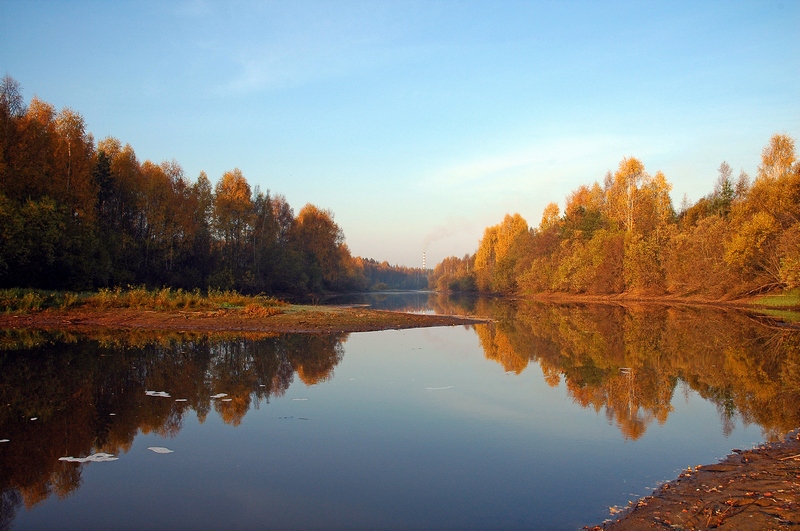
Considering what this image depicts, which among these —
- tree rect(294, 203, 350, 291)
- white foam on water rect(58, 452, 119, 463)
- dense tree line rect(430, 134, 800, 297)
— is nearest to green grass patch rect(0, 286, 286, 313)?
Answer: white foam on water rect(58, 452, 119, 463)

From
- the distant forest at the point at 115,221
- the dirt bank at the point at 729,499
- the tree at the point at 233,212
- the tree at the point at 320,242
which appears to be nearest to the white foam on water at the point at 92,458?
the dirt bank at the point at 729,499

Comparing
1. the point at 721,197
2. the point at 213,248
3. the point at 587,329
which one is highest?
the point at 721,197

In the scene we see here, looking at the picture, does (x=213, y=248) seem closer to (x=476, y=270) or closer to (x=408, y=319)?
(x=408, y=319)

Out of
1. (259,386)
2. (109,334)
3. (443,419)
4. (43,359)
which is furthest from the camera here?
(109,334)

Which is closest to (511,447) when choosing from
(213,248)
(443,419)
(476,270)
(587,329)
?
(443,419)

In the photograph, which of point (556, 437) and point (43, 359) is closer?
point (556, 437)

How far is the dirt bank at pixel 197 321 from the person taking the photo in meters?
25.1

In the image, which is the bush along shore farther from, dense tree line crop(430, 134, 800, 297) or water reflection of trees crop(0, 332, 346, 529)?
dense tree line crop(430, 134, 800, 297)

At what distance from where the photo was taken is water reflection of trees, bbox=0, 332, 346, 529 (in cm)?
729

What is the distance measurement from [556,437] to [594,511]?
9.26 ft

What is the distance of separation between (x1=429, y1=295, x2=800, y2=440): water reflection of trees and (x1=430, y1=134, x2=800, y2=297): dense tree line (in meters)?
14.0

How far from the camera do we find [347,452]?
26.0 ft

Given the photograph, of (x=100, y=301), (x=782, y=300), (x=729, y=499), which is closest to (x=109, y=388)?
(x=729, y=499)

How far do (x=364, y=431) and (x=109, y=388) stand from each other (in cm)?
699
